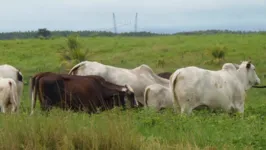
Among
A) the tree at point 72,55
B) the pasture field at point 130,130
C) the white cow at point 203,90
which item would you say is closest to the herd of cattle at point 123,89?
the white cow at point 203,90

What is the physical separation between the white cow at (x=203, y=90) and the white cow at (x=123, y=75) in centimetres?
256

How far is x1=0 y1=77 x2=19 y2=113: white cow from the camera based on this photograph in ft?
43.5

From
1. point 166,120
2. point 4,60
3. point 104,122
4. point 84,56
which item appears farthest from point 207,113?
point 4,60

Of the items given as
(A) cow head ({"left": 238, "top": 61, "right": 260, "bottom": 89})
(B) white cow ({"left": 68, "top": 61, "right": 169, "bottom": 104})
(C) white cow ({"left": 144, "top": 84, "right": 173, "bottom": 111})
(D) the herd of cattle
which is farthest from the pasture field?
(B) white cow ({"left": 68, "top": 61, "right": 169, "bottom": 104})

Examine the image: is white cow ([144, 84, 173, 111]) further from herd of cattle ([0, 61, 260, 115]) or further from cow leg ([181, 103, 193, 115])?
cow leg ([181, 103, 193, 115])

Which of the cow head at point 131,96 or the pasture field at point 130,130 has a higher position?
the pasture field at point 130,130

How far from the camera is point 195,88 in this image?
1231 centimetres

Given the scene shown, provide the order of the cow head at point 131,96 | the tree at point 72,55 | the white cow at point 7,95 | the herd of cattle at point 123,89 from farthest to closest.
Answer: the tree at point 72,55
the cow head at point 131,96
the white cow at point 7,95
the herd of cattle at point 123,89

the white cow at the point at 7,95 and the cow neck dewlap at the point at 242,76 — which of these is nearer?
the white cow at the point at 7,95

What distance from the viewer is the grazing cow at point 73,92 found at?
12.9 m

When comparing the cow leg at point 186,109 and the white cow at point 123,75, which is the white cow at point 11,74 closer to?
the white cow at point 123,75

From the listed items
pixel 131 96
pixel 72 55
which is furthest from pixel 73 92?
pixel 72 55

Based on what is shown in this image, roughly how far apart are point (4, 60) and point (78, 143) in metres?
27.6

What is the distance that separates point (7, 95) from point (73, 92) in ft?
5.15
